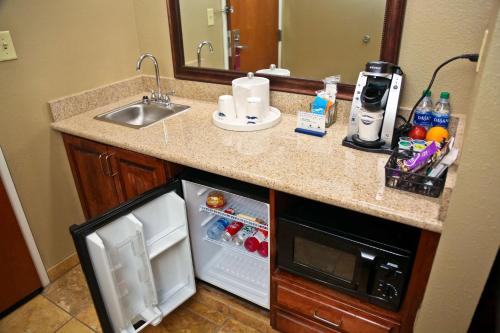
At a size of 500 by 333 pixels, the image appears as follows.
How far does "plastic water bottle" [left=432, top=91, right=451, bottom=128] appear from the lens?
1.39 meters

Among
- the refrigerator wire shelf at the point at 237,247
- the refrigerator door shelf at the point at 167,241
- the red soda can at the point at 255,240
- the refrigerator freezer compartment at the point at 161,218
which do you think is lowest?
the refrigerator wire shelf at the point at 237,247

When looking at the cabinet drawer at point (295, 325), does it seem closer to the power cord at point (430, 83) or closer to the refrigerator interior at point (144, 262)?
the refrigerator interior at point (144, 262)

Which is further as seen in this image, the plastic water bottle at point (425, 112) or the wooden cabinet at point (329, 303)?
the plastic water bottle at point (425, 112)

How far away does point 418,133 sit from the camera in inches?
55.0

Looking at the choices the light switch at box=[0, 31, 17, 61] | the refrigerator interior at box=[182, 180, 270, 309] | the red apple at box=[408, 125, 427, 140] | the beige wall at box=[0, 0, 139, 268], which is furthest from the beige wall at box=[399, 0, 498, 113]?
the light switch at box=[0, 31, 17, 61]

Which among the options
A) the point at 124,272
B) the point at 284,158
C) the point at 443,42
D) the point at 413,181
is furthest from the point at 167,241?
the point at 443,42

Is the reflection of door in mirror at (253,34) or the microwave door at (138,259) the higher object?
the reflection of door in mirror at (253,34)

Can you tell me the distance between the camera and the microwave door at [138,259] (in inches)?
49.3

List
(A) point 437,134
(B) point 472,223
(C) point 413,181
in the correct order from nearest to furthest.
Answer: (B) point 472,223 < (C) point 413,181 < (A) point 437,134

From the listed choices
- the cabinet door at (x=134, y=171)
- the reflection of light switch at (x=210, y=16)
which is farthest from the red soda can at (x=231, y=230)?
the reflection of light switch at (x=210, y=16)

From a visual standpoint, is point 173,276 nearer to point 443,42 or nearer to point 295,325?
point 295,325

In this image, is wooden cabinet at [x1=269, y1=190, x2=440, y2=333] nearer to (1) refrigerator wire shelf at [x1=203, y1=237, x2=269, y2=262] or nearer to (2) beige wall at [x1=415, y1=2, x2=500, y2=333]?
(2) beige wall at [x1=415, y1=2, x2=500, y2=333]

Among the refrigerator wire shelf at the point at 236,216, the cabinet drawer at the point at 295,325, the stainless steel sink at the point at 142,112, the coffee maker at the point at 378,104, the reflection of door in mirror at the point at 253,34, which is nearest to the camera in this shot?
the coffee maker at the point at 378,104

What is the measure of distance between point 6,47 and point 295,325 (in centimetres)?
174
